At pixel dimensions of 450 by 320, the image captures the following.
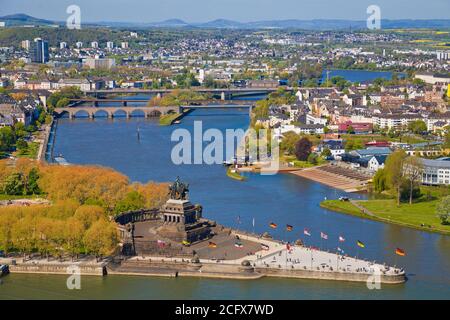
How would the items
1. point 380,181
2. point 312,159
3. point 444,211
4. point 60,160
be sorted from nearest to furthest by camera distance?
point 444,211 < point 380,181 < point 60,160 < point 312,159

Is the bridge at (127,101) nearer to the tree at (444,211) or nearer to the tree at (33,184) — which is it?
the tree at (33,184)

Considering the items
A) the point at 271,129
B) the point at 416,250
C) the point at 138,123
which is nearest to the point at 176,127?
the point at 138,123

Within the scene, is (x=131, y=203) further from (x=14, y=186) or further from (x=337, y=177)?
(x=337, y=177)

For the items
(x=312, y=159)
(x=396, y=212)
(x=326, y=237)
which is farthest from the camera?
(x=312, y=159)

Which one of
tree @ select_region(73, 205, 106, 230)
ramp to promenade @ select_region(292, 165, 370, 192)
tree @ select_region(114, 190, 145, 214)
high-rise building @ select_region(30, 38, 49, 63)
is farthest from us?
high-rise building @ select_region(30, 38, 49, 63)

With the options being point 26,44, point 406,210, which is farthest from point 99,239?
point 26,44

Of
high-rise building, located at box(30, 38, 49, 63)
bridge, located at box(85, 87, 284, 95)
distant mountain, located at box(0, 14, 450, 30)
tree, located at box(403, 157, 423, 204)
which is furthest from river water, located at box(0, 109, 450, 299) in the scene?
distant mountain, located at box(0, 14, 450, 30)

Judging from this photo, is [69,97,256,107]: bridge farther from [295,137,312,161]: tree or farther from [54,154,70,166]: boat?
[295,137,312,161]: tree
